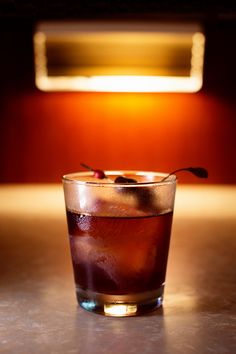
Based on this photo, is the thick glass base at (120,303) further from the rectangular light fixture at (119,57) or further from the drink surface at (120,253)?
the rectangular light fixture at (119,57)

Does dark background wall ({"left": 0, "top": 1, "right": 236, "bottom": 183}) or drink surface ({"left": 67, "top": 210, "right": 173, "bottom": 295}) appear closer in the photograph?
drink surface ({"left": 67, "top": 210, "right": 173, "bottom": 295})

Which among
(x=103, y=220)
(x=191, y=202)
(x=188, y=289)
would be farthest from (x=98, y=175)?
(x=191, y=202)

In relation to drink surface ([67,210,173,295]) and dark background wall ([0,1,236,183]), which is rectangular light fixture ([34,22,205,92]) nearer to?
dark background wall ([0,1,236,183])

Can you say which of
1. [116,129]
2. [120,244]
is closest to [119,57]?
[116,129]

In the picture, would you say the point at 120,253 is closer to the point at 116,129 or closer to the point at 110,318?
the point at 110,318

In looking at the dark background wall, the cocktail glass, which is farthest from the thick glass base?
the dark background wall
